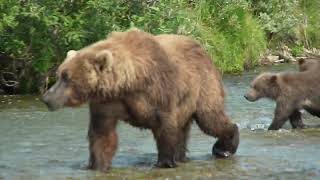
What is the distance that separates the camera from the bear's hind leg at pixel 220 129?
28.1ft

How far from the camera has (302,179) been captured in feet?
24.9

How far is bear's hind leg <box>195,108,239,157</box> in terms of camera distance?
28.1ft

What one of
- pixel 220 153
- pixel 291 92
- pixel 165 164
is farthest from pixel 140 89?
pixel 291 92

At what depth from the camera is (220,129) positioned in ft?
28.6

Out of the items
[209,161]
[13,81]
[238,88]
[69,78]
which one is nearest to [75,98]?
[69,78]

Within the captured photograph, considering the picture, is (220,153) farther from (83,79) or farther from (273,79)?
(273,79)

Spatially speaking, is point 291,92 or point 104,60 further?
point 291,92

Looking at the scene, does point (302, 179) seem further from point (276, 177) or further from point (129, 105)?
point (129, 105)

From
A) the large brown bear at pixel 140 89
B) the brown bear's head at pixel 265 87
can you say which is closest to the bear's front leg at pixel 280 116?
the brown bear's head at pixel 265 87

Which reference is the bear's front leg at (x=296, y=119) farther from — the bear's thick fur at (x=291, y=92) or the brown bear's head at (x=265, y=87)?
the brown bear's head at (x=265, y=87)

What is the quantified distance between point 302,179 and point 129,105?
187cm

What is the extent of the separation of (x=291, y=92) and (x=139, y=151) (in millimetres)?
3479

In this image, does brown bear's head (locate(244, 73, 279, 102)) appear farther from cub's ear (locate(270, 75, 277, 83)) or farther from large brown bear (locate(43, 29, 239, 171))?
large brown bear (locate(43, 29, 239, 171))

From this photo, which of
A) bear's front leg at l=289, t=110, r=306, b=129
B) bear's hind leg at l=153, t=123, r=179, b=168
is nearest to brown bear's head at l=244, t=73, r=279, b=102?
bear's front leg at l=289, t=110, r=306, b=129
